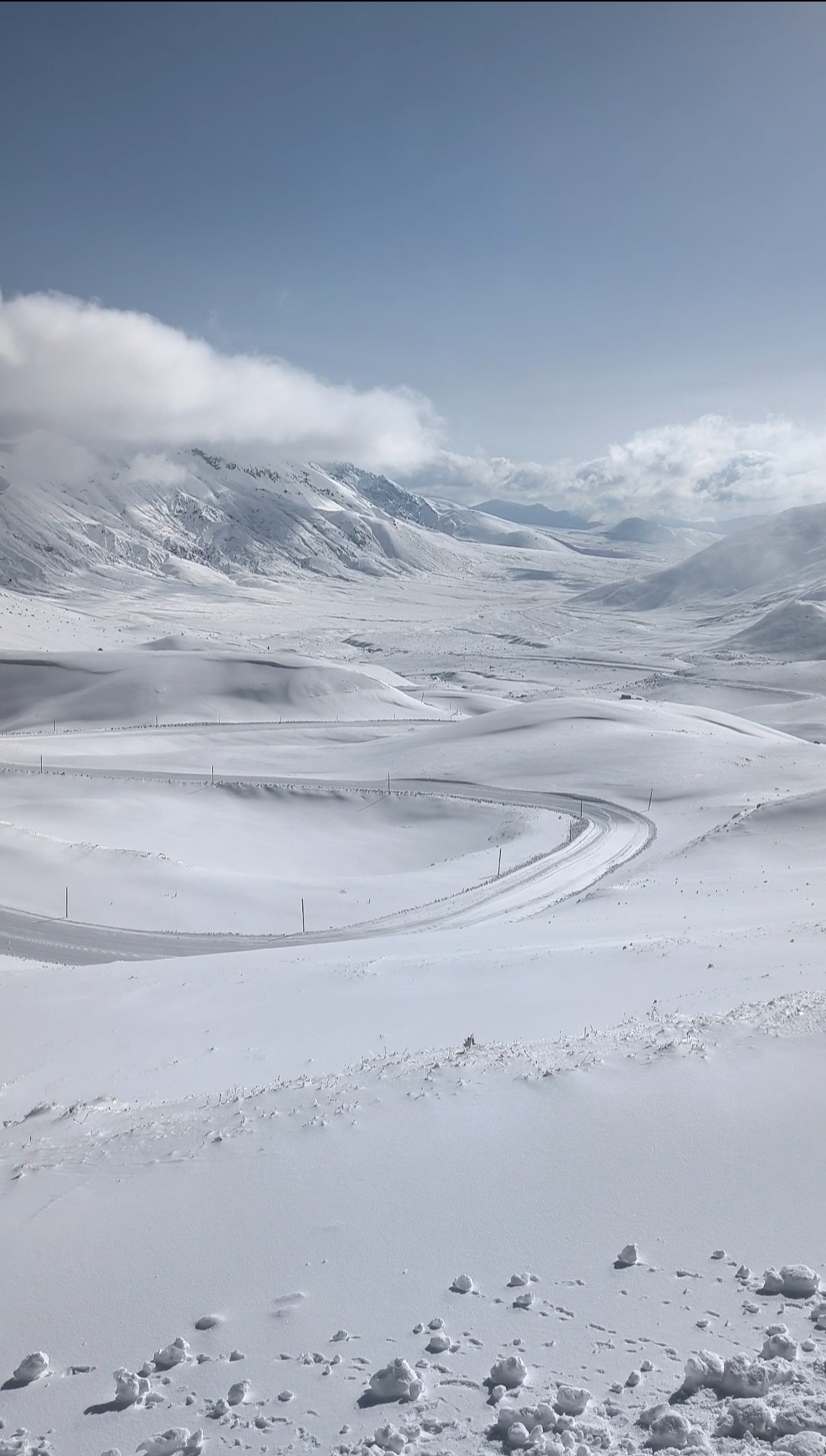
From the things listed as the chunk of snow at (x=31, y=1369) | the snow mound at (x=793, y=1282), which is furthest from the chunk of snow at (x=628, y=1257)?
the chunk of snow at (x=31, y=1369)

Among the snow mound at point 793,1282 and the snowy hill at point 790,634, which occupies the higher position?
the snowy hill at point 790,634

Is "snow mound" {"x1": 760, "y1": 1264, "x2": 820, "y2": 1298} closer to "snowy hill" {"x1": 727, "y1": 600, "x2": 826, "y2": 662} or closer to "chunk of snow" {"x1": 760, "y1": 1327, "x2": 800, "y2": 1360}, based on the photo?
"chunk of snow" {"x1": 760, "y1": 1327, "x2": 800, "y2": 1360}

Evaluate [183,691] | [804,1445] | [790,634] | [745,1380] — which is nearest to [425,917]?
[745,1380]

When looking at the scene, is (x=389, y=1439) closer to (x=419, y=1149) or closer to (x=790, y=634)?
(x=419, y=1149)

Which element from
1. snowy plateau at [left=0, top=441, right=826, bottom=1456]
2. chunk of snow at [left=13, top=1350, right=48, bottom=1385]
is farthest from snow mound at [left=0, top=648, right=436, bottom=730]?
chunk of snow at [left=13, top=1350, right=48, bottom=1385]

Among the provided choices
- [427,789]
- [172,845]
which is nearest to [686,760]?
[427,789]

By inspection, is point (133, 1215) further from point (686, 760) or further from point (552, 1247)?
point (686, 760)

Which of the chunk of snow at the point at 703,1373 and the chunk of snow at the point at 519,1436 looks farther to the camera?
the chunk of snow at the point at 703,1373

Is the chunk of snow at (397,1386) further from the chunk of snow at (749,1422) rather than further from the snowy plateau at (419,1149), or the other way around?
the chunk of snow at (749,1422)
